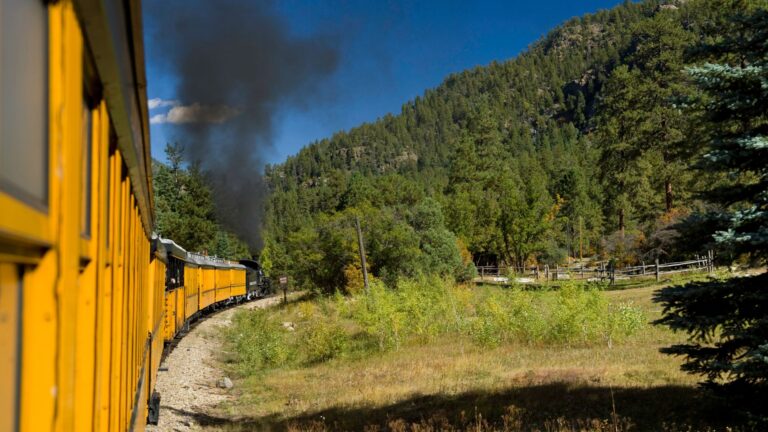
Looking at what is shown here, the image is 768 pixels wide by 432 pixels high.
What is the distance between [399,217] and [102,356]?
40.9 m

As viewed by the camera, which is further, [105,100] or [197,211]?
[197,211]

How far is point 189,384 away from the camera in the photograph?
48.1 ft

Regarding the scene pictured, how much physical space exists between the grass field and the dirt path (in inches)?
20.0

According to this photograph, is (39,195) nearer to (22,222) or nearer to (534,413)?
(22,222)

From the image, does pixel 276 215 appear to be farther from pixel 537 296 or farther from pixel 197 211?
pixel 537 296

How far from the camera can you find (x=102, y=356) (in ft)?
7.03

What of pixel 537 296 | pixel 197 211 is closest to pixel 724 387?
pixel 537 296

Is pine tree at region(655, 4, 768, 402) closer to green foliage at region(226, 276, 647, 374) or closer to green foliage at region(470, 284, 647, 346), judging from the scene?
green foliage at region(470, 284, 647, 346)

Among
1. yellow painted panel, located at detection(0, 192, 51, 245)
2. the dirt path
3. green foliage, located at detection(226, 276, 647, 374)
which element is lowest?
the dirt path

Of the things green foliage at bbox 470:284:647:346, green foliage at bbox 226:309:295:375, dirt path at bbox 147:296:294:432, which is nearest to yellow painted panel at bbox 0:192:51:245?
dirt path at bbox 147:296:294:432

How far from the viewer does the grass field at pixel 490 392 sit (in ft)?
29.3

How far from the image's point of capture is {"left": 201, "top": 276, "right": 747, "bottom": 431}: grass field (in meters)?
8.92

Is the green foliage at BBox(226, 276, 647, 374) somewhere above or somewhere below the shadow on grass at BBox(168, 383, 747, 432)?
above

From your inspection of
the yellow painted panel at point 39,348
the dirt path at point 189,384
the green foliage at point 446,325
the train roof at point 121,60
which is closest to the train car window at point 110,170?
the train roof at point 121,60
